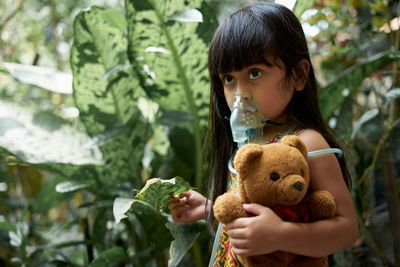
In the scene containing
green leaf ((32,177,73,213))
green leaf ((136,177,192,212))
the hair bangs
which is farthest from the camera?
green leaf ((32,177,73,213))

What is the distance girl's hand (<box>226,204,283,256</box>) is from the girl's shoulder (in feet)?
0.44

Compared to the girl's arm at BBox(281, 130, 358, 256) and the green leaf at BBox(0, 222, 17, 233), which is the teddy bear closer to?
the girl's arm at BBox(281, 130, 358, 256)

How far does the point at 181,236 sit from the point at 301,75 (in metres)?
0.38

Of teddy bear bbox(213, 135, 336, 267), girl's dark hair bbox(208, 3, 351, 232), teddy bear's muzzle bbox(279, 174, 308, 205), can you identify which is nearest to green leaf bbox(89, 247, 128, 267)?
girl's dark hair bbox(208, 3, 351, 232)

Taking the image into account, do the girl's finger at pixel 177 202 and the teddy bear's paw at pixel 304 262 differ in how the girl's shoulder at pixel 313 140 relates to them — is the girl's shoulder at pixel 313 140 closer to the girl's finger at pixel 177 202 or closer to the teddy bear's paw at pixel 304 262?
the teddy bear's paw at pixel 304 262

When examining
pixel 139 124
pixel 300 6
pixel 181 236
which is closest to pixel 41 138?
pixel 139 124

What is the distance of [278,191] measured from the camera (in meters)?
0.42

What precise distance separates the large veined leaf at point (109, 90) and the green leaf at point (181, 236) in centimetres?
30

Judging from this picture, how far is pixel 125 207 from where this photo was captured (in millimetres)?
630

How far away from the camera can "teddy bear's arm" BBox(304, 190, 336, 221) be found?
462 millimetres

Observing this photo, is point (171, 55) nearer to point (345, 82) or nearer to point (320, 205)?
point (345, 82)

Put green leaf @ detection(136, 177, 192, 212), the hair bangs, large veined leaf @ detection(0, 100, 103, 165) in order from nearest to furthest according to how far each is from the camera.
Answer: the hair bangs
green leaf @ detection(136, 177, 192, 212)
large veined leaf @ detection(0, 100, 103, 165)

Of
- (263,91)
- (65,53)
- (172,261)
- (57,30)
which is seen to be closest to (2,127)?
(172,261)

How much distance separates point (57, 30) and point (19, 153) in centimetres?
125
